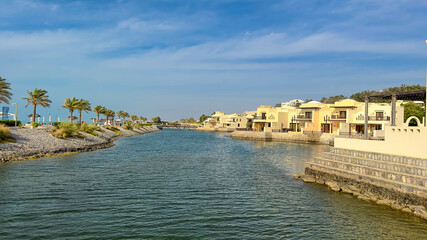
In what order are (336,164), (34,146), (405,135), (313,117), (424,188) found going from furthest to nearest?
1. (313,117)
2. (34,146)
3. (336,164)
4. (405,135)
5. (424,188)

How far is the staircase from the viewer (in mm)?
17141

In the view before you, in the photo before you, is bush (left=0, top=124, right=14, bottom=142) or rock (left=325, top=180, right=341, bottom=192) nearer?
rock (left=325, top=180, right=341, bottom=192)

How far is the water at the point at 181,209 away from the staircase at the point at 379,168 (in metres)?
1.81

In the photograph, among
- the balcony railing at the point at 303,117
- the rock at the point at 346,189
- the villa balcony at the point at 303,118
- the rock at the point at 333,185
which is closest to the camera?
the rock at the point at 346,189

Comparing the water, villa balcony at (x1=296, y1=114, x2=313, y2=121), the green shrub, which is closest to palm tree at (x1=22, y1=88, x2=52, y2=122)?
the green shrub

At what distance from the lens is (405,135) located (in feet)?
64.1

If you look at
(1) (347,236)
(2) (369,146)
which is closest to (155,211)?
(1) (347,236)

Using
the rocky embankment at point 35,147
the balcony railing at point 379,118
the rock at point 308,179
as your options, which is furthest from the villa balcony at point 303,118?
the rock at point 308,179

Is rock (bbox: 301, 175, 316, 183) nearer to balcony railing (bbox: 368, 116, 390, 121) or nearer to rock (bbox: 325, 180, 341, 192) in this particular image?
rock (bbox: 325, 180, 341, 192)

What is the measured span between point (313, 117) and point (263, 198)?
2939 inches

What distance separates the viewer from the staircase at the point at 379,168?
17141mm

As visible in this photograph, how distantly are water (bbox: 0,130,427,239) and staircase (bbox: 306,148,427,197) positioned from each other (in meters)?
1.81

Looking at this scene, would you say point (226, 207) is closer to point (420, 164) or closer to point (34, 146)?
point (420, 164)

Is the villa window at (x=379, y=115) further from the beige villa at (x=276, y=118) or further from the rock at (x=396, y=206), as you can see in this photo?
the rock at (x=396, y=206)
